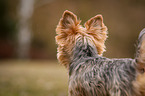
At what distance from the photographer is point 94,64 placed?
3.28 meters

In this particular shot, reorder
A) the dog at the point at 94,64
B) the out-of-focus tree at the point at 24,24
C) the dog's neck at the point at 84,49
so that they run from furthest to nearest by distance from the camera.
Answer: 1. the out-of-focus tree at the point at 24,24
2. the dog's neck at the point at 84,49
3. the dog at the point at 94,64

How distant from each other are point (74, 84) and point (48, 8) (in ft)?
83.9

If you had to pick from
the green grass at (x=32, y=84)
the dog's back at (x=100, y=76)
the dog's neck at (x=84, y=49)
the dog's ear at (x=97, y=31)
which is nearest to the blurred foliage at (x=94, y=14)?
the green grass at (x=32, y=84)

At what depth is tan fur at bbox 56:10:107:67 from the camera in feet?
12.6

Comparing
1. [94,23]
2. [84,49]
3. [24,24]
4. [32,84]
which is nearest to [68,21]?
[94,23]

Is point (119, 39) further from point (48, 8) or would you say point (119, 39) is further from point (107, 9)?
point (48, 8)

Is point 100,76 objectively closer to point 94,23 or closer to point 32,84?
point 94,23

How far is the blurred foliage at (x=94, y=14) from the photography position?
89.1 ft

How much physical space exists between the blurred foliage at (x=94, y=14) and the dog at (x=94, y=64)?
2263 cm

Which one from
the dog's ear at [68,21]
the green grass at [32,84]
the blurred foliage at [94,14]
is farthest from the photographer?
the blurred foliage at [94,14]

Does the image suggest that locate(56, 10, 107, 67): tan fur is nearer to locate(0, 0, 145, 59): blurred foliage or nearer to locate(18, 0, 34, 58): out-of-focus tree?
locate(18, 0, 34, 58): out-of-focus tree

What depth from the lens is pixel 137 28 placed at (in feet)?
95.1

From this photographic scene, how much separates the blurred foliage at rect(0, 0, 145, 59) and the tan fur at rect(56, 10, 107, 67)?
22.6 metres

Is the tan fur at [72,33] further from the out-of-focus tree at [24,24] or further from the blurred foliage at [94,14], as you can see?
the blurred foliage at [94,14]
